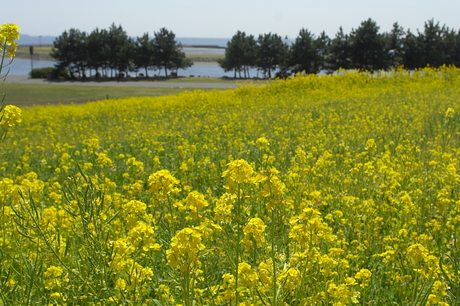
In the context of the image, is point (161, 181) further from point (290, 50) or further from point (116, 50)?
point (116, 50)

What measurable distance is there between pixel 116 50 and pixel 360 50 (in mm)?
25031

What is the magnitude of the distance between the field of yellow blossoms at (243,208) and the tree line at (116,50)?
3315 cm

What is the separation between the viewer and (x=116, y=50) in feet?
151

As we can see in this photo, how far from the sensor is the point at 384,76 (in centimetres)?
1880

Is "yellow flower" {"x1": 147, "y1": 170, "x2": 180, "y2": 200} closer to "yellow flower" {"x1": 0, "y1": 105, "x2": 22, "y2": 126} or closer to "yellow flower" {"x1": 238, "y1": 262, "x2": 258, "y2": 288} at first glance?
"yellow flower" {"x1": 238, "y1": 262, "x2": 258, "y2": 288}

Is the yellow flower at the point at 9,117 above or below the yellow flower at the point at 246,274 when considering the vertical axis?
above

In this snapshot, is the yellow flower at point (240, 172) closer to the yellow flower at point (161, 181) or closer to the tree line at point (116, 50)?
the yellow flower at point (161, 181)

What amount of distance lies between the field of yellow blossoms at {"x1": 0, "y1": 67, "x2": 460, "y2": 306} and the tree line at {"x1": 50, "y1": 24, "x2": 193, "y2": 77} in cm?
3315

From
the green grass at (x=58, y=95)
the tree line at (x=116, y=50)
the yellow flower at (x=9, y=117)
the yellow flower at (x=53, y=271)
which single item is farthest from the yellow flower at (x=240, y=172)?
the tree line at (x=116, y=50)

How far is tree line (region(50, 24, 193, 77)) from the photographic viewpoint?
4647cm

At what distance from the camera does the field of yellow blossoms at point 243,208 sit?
2.19 m

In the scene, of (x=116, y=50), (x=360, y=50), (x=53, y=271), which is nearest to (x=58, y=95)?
(x=116, y=50)

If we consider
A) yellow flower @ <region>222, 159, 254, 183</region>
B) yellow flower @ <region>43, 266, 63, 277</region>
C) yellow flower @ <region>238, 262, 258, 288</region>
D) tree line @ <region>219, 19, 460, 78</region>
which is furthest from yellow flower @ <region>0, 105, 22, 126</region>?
tree line @ <region>219, 19, 460, 78</region>

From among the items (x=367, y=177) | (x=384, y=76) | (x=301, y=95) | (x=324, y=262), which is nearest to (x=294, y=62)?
(x=384, y=76)
